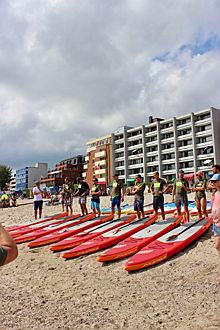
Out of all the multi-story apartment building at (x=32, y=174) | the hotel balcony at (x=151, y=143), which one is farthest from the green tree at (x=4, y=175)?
the multi-story apartment building at (x=32, y=174)

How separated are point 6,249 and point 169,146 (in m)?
59.9

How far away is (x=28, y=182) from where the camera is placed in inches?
5492

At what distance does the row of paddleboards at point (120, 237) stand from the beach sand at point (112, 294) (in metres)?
0.23

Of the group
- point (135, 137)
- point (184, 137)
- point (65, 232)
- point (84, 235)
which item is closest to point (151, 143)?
point (135, 137)

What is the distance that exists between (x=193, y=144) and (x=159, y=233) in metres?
47.8

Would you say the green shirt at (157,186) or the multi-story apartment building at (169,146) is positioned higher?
the multi-story apartment building at (169,146)

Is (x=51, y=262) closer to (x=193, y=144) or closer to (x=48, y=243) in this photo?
(x=48, y=243)

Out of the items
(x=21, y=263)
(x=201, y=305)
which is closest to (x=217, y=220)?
(x=201, y=305)

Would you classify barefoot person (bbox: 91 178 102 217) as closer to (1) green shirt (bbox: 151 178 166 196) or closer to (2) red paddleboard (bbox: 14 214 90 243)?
(2) red paddleboard (bbox: 14 214 90 243)

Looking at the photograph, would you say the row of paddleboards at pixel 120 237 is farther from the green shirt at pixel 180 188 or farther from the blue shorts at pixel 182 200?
the green shirt at pixel 180 188

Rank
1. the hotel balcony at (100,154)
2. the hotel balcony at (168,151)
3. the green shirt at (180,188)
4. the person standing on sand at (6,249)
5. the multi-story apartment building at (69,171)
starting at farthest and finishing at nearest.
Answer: the multi-story apartment building at (69,171), the hotel balcony at (100,154), the hotel balcony at (168,151), the green shirt at (180,188), the person standing on sand at (6,249)

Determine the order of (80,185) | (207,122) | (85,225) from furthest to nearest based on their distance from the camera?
(207,122)
(80,185)
(85,225)

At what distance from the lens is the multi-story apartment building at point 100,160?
72.2 meters

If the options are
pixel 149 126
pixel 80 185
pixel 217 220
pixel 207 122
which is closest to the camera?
pixel 217 220
